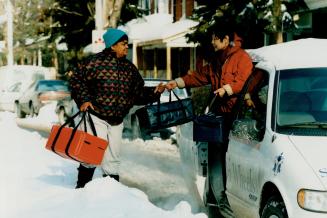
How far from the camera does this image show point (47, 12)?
35.9m

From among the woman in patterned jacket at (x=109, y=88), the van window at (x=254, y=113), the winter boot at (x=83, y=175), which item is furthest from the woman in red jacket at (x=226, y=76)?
the winter boot at (x=83, y=175)

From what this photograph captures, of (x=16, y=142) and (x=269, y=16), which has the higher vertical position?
(x=269, y=16)

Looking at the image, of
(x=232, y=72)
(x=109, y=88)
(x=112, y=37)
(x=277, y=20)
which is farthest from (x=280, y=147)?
(x=277, y=20)

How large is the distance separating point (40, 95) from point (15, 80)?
12192 mm

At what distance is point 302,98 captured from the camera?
633 centimetres

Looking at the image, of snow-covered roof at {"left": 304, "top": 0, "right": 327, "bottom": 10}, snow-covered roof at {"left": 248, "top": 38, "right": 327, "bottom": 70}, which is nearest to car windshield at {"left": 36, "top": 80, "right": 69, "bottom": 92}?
snow-covered roof at {"left": 304, "top": 0, "right": 327, "bottom": 10}

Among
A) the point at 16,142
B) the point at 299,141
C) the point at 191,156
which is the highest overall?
the point at 299,141

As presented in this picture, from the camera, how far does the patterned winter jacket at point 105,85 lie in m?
7.84

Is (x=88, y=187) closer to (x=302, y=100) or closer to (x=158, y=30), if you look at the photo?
(x=302, y=100)

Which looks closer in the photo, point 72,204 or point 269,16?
point 72,204

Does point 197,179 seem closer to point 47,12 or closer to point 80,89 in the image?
point 80,89

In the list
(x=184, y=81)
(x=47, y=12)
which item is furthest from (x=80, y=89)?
(x=47, y=12)

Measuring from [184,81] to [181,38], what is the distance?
932 inches

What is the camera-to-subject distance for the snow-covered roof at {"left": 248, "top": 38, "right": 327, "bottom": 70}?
648 cm
